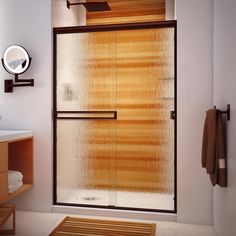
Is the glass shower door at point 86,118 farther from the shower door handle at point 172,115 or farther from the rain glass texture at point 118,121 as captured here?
the shower door handle at point 172,115

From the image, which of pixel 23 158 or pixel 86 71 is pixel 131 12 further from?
pixel 23 158

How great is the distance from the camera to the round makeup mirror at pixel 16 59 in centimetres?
277

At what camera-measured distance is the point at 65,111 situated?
281 cm

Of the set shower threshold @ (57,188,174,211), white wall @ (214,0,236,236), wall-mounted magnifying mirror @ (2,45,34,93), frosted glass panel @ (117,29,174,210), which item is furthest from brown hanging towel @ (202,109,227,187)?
wall-mounted magnifying mirror @ (2,45,34,93)

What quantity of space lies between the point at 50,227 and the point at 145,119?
1299mm

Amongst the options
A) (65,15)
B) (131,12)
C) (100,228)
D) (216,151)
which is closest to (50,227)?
(100,228)

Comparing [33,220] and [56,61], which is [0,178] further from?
[56,61]

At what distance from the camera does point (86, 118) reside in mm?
2768

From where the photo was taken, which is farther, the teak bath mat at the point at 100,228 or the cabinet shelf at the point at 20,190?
the cabinet shelf at the point at 20,190

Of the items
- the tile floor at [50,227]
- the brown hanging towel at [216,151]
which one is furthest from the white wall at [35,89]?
the brown hanging towel at [216,151]

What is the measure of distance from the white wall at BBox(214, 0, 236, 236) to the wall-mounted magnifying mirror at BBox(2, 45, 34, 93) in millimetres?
1762

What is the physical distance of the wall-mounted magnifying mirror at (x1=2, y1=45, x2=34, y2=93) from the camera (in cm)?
277

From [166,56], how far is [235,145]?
3.96 ft

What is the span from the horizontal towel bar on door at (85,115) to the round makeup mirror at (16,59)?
56 cm
